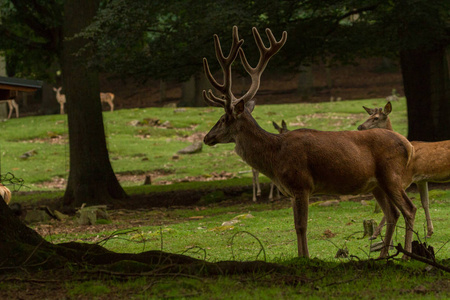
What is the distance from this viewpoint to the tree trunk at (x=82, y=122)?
17219mm

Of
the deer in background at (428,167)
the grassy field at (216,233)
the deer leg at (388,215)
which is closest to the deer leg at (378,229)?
the grassy field at (216,233)

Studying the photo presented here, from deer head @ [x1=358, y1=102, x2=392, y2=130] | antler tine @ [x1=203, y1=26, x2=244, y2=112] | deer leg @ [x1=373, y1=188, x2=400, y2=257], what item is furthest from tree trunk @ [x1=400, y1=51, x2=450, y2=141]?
antler tine @ [x1=203, y1=26, x2=244, y2=112]

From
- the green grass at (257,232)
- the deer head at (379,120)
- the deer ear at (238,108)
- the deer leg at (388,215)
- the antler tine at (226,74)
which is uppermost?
the antler tine at (226,74)

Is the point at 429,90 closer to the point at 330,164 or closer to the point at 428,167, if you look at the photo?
the point at 428,167

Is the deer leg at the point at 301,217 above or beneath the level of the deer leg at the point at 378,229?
above

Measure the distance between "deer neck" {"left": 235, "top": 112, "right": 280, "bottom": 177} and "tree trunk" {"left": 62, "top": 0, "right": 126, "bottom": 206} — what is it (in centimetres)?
976

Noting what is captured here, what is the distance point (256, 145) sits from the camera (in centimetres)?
775

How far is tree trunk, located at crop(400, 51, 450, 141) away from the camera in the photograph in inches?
654

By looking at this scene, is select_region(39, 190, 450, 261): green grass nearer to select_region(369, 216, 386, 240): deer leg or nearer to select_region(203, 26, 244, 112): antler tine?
select_region(369, 216, 386, 240): deer leg

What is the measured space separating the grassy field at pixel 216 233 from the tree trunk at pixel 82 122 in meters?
1.82

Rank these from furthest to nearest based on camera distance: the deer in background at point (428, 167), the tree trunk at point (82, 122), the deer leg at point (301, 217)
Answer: the tree trunk at point (82, 122)
the deer in background at point (428, 167)
the deer leg at point (301, 217)

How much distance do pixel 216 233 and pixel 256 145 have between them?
356 centimetres

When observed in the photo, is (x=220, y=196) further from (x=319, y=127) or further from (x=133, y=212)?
(x=319, y=127)

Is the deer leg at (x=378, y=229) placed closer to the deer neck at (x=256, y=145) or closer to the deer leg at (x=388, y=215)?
the deer leg at (x=388, y=215)
